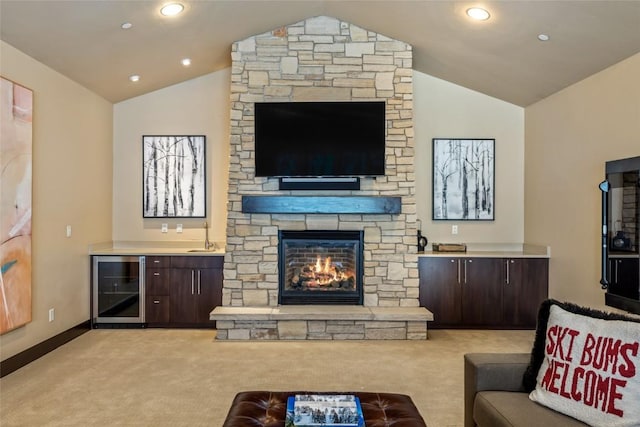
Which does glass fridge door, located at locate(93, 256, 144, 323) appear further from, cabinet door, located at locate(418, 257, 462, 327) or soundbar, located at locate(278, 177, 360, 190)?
cabinet door, located at locate(418, 257, 462, 327)

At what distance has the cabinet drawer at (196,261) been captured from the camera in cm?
557

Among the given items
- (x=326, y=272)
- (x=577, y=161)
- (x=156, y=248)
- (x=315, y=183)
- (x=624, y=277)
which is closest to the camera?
(x=624, y=277)

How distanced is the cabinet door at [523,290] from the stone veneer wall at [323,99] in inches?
44.6

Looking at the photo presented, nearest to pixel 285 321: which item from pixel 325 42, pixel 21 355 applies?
pixel 21 355

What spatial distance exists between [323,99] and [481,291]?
9.36ft

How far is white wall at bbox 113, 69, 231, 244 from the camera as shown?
243 inches

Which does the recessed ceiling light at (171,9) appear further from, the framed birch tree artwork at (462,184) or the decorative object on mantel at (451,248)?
the decorative object on mantel at (451,248)

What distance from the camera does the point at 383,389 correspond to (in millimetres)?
3674

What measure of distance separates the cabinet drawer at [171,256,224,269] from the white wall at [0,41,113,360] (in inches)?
38.7

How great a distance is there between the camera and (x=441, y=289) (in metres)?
5.56

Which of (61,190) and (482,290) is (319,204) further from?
(61,190)

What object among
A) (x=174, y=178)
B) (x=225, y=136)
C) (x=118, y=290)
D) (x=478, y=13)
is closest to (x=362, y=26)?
(x=478, y=13)

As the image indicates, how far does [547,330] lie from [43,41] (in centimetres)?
434

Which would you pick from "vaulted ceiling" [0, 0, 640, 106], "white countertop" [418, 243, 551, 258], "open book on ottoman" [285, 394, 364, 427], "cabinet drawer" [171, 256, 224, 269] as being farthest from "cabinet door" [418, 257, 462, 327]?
"open book on ottoman" [285, 394, 364, 427]
